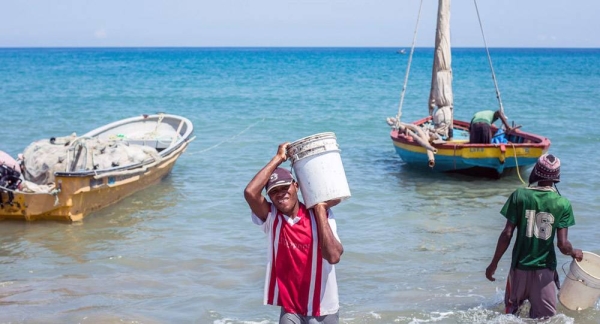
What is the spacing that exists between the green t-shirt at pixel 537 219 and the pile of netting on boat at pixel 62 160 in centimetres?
720

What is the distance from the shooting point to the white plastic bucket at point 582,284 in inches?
225

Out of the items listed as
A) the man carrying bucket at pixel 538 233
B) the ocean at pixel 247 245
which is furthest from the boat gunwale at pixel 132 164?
the man carrying bucket at pixel 538 233

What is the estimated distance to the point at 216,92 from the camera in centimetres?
4075

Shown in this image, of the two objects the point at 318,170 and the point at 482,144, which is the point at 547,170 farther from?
the point at 482,144

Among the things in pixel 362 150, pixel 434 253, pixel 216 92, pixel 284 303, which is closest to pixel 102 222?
pixel 434 253

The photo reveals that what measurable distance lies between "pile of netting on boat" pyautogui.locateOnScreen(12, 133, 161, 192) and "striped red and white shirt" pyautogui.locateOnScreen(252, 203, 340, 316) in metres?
7.30

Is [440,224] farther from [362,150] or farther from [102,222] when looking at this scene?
[362,150]

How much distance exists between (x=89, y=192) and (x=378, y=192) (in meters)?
5.03

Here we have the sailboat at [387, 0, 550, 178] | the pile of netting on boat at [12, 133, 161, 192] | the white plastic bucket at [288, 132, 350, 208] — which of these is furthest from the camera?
the sailboat at [387, 0, 550, 178]

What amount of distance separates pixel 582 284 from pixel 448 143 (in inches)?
320

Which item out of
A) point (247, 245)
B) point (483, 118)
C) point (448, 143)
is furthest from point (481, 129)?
point (247, 245)

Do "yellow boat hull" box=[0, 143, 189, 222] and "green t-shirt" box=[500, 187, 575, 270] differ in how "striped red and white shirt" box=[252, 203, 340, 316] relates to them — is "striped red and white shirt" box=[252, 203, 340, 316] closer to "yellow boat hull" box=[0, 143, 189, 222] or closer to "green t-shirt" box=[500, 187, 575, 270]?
"green t-shirt" box=[500, 187, 575, 270]

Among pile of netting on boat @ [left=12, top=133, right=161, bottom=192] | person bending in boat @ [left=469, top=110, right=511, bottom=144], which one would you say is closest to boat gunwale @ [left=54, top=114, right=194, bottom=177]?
pile of netting on boat @ [left=12, top=133, right=161, bottom=192]

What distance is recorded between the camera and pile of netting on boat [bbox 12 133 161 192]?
1112cm
